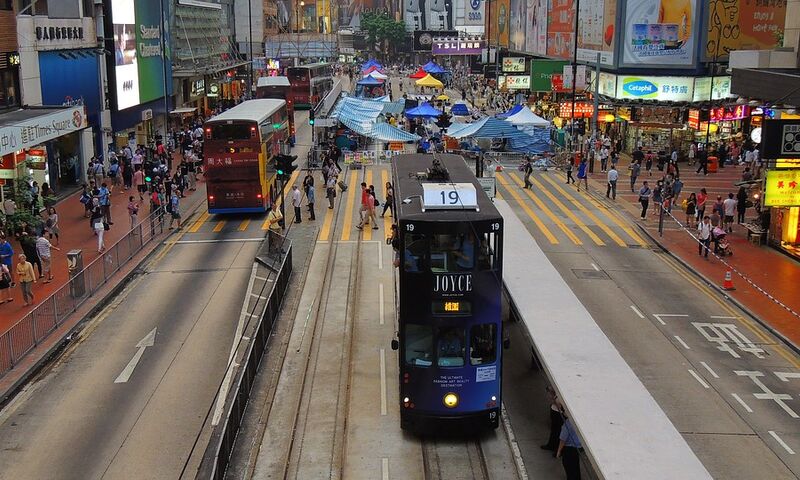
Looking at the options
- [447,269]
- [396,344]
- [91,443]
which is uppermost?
[447,269]

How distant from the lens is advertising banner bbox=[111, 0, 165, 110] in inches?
2011

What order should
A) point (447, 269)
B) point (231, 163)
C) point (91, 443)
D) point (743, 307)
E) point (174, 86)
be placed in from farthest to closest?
point (174, 86) < point (231, 163) < point (743, 307) < point (91, 443) < point (447, 269)

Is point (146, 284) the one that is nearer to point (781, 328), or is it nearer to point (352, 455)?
point (352, 455)

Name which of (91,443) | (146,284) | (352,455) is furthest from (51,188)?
(352,455)

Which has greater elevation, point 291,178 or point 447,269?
point 447,269

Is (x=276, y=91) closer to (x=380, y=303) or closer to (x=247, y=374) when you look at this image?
(x=380, y=303)

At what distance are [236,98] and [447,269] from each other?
263ft

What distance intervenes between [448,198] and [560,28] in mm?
68080

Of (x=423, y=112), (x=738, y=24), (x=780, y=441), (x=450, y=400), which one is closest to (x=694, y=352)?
(x=780, y=441)

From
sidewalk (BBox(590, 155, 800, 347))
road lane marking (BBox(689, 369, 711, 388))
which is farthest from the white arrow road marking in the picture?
sidewalk (BBox(590, 155, 800, 347))

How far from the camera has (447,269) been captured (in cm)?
1625

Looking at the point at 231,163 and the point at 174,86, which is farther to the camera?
the point at 174,86

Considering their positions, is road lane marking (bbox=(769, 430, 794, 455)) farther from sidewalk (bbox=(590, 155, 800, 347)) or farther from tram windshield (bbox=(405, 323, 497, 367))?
sidewalk (bbox=(590, 155, 800, 347))

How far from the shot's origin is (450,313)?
16281mm
